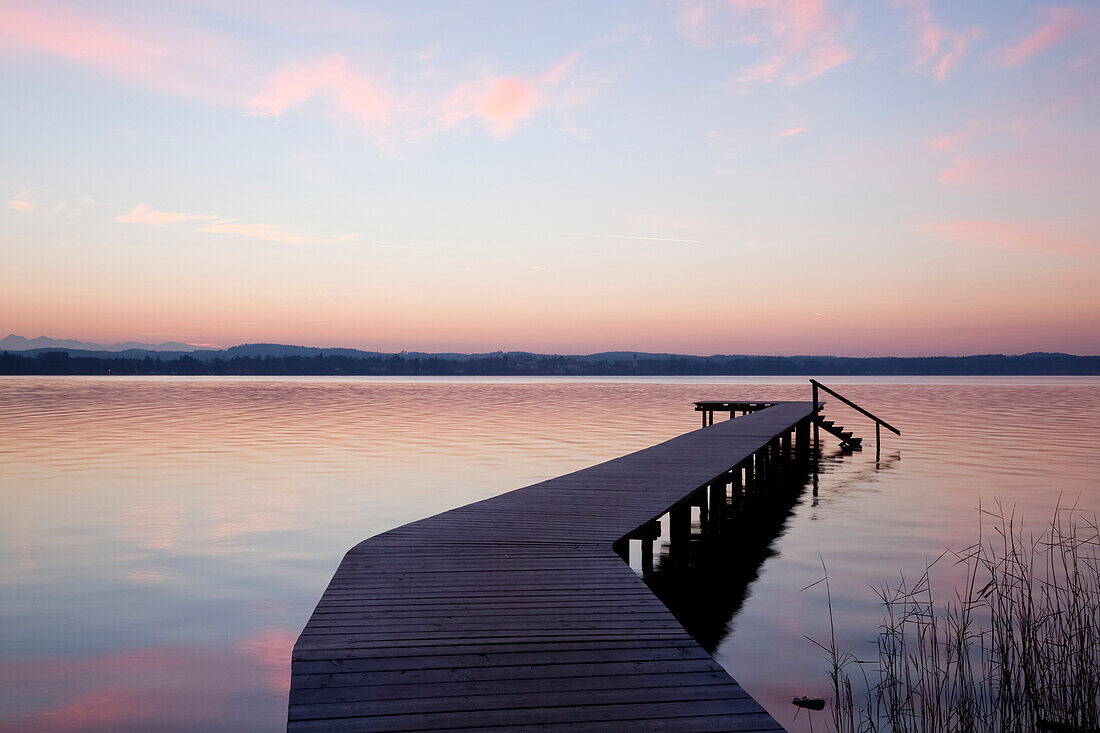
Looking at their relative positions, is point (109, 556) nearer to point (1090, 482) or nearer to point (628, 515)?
point (628, 515)

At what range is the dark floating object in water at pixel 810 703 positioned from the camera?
649 centimetres

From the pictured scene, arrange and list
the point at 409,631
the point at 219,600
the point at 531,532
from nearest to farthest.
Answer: the point at 409,631 < the point at 531,532 < the point at 219,600

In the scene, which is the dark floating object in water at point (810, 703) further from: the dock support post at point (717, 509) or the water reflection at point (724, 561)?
the dock support post at point (717, 509)

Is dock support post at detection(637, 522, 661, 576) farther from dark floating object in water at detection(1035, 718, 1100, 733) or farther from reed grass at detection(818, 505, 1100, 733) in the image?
dark floating object in water at detection(1035, 718, 1100, 733)

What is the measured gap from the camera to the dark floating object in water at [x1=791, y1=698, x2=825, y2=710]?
6491mm

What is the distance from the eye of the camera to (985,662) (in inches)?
295

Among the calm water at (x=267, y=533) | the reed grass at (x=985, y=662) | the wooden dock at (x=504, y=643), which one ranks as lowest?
the calm water at (x=267, y=533)

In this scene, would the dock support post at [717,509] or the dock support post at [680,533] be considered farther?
the dock support post at [717,509]

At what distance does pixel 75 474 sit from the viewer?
2034 centimetres

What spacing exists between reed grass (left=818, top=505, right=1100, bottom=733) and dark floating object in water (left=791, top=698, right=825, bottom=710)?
0.11m

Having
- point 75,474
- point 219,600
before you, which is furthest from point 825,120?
point 75,474

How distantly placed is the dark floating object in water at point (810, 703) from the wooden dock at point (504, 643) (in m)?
1.78

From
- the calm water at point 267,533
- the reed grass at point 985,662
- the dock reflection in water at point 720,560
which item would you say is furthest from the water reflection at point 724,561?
the reed grass at point 985,662

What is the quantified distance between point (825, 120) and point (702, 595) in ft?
51.3
